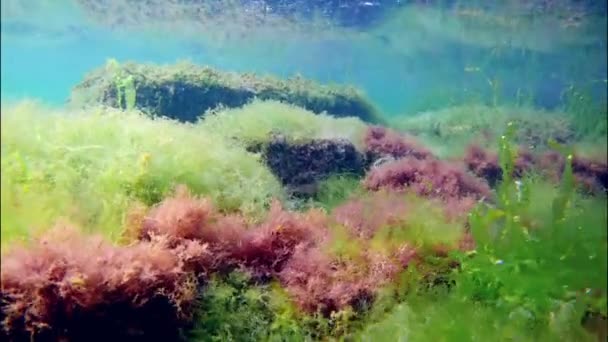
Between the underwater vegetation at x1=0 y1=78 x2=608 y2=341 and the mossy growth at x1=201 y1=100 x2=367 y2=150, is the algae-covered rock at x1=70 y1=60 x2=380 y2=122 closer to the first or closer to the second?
the mossy growth at x1=201 y1=100 x2=367 y2=150

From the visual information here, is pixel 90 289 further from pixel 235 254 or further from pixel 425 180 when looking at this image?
pixel 425 180

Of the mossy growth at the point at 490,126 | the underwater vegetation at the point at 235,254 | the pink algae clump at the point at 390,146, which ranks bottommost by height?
the mossy growth at the point at 490,126

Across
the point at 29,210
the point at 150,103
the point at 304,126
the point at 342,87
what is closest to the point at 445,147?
the point at 342,87

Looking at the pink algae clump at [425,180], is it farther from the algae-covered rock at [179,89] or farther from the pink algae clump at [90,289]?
the algae-covered rock at [179,89]

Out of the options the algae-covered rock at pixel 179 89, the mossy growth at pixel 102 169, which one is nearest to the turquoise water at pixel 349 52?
the algae-covered rock at pixel 179 89

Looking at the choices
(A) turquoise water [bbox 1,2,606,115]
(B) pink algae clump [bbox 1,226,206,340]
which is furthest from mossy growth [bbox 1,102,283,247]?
(A) turquoise water [bbox 1,2,606,115]

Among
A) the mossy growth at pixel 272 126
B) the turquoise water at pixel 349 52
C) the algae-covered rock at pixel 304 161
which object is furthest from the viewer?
the turquoise water at pixel 349 52

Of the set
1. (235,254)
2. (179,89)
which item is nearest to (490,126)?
(179,89)

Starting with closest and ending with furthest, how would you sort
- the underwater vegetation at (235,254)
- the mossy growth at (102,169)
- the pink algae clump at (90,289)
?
the pink algae clump at (90,289)
the underwater vegetation at (235,254)
the mossy growth at (102,169)
